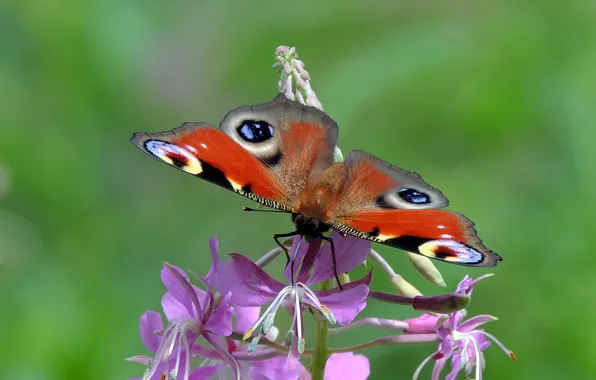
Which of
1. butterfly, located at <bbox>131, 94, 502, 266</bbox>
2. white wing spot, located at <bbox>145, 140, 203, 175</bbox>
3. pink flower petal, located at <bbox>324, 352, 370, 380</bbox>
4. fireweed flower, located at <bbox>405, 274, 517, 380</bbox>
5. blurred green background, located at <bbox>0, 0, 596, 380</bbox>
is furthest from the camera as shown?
blurred green background, located at <bbox>0, 0, 596, 380</bbox>

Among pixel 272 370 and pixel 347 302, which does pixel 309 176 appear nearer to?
pixel 347 302

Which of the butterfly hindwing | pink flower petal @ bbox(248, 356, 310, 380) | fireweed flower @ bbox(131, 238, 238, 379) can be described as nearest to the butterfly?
the butterfly hindwing

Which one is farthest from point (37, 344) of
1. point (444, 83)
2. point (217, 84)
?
point (217, 84)

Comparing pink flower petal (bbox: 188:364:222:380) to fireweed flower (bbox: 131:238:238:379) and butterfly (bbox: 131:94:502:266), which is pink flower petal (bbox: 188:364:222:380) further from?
butterfly (bbox: 131:94:502:266)

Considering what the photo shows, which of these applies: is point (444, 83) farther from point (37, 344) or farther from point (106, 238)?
point (37, 344)

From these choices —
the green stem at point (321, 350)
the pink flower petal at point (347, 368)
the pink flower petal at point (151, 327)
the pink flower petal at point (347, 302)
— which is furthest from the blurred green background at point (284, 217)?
the pink flower petal at point (347, 302)

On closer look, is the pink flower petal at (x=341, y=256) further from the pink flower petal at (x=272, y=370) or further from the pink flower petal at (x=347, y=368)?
the pink flower petal at (x=347, y=368)
